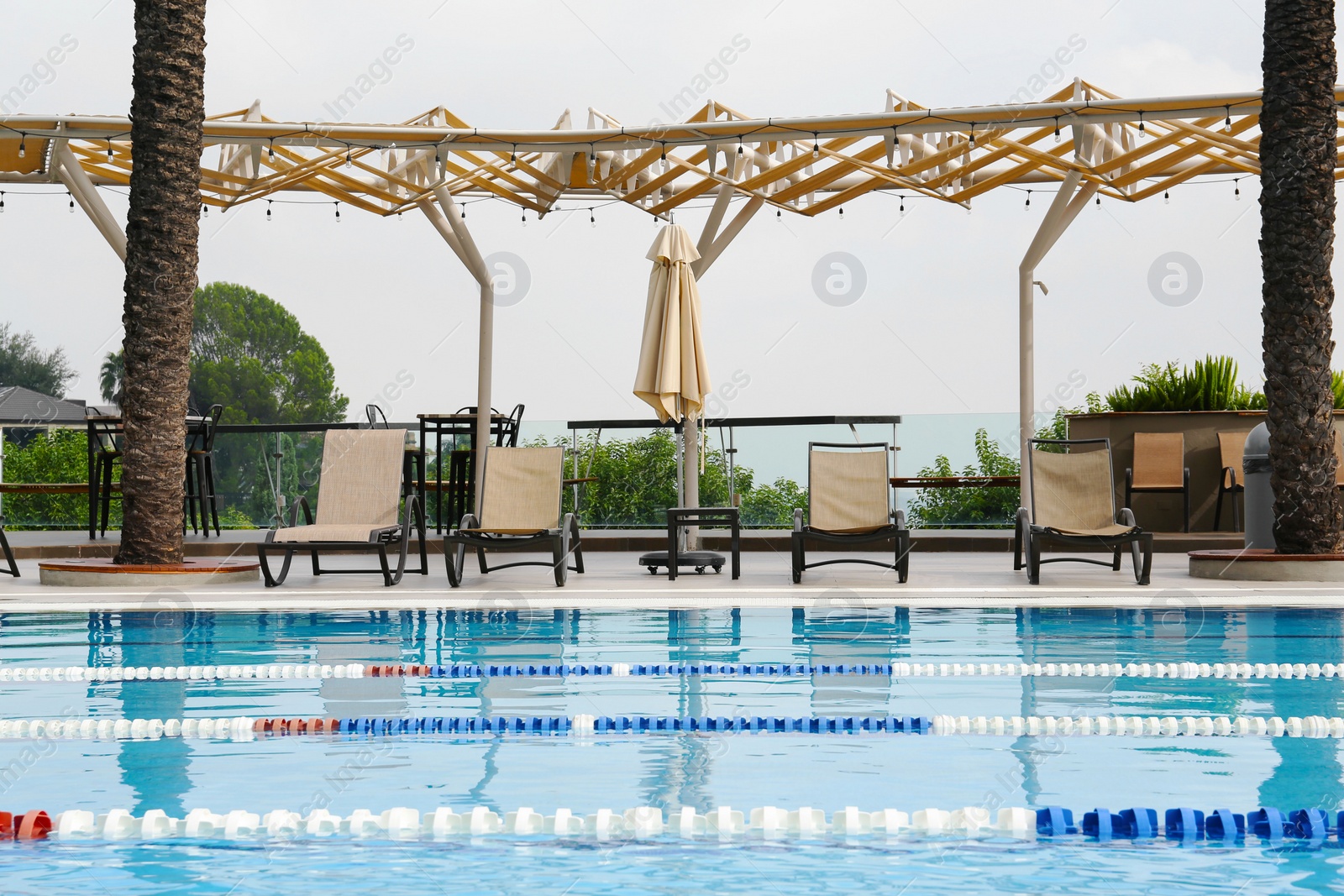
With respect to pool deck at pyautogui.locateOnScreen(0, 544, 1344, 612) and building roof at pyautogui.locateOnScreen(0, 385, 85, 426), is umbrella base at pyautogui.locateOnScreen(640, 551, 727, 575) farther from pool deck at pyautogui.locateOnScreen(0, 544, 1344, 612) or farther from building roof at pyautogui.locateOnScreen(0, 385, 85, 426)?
building roof at pyautogui.locateOnScreen(0, 385, 85, 426)

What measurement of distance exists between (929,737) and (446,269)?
3158 centimetres

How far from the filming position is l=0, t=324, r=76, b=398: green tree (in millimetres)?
44356

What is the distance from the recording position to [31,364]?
4469 cm

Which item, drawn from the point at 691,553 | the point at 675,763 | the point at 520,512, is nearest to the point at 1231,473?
the point at 691,553

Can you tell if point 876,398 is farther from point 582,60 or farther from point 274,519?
point 274,519

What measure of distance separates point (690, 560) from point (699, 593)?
1424mm

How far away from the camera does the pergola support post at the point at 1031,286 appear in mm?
10391

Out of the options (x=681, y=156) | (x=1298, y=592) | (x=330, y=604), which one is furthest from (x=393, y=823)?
(x=681, y=156)

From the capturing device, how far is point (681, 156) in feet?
36.4

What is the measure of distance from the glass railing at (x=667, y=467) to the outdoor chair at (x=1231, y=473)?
1.89m

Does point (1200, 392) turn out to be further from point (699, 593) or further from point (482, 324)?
point (699, 593)

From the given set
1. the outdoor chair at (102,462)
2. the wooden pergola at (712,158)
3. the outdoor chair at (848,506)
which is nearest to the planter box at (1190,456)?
the wooden pergola at (712,158)

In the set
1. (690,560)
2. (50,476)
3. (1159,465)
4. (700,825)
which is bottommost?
(700,825)

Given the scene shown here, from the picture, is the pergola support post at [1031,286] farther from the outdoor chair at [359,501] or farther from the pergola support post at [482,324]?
the outdoor chair at [359,501]
